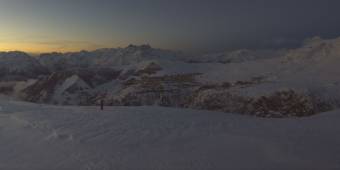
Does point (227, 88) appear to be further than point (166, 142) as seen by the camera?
Yes

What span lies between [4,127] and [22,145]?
5.89 m

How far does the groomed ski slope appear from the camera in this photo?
14523 mm

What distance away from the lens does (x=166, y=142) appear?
1780 centimetres

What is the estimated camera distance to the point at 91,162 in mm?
14828

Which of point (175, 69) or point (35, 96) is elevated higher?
point (175, 69)

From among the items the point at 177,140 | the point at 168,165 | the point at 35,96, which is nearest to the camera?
the point at 168,165

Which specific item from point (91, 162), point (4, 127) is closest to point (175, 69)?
point (4, 127)

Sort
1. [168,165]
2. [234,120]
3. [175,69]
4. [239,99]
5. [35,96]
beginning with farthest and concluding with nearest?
[175,69]
[35,96]
[239,99]
[234,120]
[168,165]

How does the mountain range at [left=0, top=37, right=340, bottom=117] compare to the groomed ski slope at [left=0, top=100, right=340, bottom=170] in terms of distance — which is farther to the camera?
the mountain range at [left=0, top=37, right=340, bottom=117]

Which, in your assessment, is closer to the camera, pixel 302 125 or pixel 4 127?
pixel 302 125

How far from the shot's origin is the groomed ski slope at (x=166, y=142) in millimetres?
14523

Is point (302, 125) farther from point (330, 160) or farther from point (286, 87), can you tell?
point (286, 87)

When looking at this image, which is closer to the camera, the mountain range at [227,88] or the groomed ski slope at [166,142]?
the groomed ski slope at [166,142]

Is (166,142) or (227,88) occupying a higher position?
(227,88)
